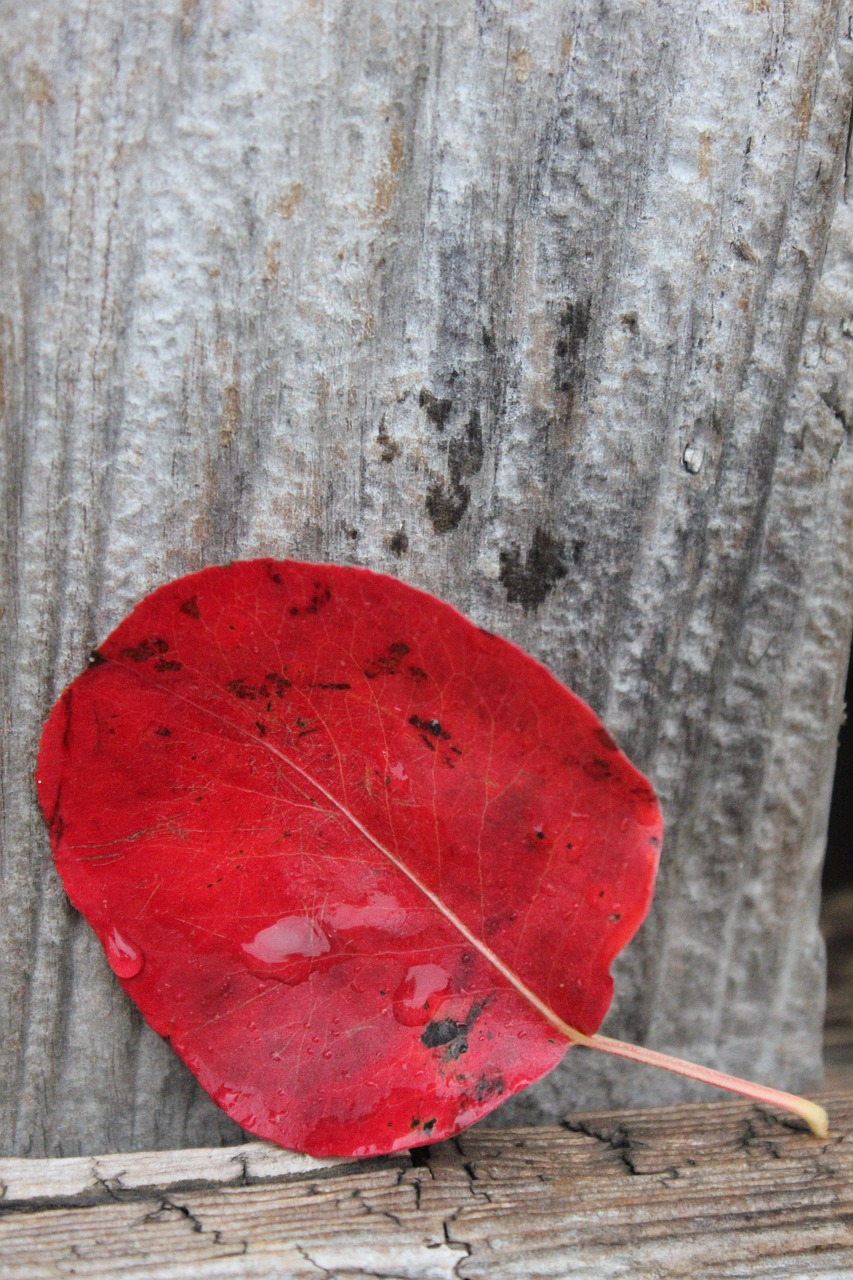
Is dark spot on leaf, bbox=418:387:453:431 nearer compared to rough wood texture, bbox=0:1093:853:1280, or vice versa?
rough wood texture, bbox=0:1093:853:1280

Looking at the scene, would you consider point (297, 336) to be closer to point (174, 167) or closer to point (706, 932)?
point (174, 167)

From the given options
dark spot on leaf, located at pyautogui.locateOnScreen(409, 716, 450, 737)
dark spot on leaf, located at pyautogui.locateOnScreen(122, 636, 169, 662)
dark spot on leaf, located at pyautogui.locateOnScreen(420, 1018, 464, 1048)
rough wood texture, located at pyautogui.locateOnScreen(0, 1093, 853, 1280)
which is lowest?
rough wood texture, located at pyautogui.locateOnScreen(0, 1093, 853, 1280)

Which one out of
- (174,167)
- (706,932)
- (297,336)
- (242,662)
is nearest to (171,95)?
(174,167)

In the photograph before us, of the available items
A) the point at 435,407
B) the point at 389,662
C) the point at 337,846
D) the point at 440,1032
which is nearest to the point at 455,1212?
the point at 440,1032

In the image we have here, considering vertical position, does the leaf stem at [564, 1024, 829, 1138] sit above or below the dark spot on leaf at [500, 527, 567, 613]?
below

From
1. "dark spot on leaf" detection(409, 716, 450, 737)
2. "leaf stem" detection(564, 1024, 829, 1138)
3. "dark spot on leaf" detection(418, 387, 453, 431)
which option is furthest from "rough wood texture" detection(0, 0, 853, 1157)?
"leaf stem" detection(564, 1024, 829, 1138)

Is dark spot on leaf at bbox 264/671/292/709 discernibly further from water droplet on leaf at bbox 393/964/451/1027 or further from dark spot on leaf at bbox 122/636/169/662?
water droplet on leaf at bbox 393/964/451/1027

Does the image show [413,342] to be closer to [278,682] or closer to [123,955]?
[278,682]
